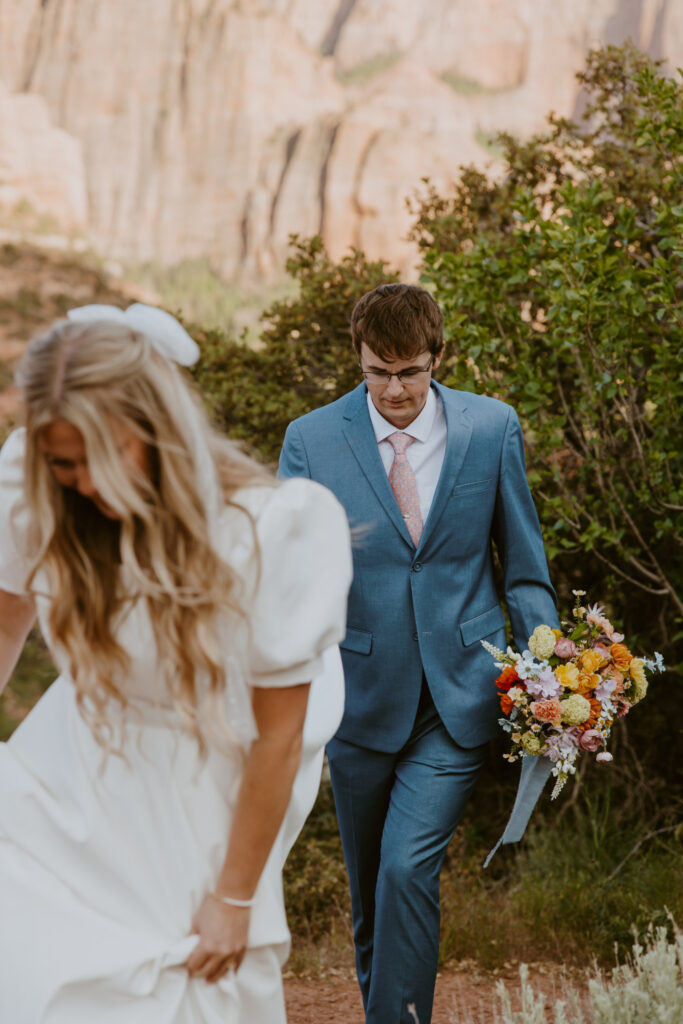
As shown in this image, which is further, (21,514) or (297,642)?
(21,514)

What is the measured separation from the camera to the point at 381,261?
7.48 m

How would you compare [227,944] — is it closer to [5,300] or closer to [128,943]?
[128,943]

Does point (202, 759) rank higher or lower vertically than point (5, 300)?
higher

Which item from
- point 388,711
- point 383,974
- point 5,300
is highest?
point 388,711

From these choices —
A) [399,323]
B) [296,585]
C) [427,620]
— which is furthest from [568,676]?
[296,585]

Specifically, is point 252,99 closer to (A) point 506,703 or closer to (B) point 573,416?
(B) point 573,416

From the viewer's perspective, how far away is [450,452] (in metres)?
3.25

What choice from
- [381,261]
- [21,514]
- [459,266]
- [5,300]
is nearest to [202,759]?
[21,514]

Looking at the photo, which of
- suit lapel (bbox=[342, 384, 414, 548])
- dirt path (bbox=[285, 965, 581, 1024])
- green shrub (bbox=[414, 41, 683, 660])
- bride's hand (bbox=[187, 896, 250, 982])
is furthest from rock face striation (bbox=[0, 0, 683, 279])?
bride's hand (bbox=[187, 896, 250, 982])

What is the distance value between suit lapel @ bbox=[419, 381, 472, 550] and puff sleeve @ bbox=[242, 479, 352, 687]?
141cm

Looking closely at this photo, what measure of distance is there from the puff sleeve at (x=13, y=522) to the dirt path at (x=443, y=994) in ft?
9.71

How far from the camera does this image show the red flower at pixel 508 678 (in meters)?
3.13

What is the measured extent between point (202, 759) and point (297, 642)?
252 millimetres

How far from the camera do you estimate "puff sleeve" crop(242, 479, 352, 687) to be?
1.74 meters
